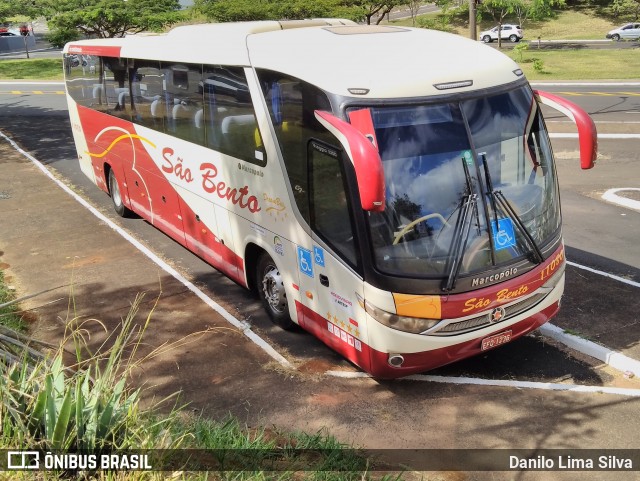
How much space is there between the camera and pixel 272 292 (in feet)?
27.3

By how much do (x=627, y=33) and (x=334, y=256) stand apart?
54465mm

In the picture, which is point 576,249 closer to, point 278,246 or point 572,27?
point 278,246

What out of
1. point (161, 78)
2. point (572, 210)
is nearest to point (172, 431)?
point (161, 78)

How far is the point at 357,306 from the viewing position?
6492 mm

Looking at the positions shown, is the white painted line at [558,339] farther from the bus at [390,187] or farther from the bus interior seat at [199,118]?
the bus interior seat at [199,118]

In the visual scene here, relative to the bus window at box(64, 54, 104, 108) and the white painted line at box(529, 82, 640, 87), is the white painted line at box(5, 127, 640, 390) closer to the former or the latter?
the bus window at box(64, 54, 104, 108)

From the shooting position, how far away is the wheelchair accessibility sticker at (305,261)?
719 centimetres

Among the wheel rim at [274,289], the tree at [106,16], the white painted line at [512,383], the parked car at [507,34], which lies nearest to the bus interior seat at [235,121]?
the wheel rim at [274,289]

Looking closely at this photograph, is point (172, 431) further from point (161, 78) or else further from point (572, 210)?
point (572, 210)

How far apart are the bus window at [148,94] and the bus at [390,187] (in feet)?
6.79

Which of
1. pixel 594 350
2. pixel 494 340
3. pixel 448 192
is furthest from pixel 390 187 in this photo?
pixel 594 350

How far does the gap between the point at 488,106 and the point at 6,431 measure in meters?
5.16

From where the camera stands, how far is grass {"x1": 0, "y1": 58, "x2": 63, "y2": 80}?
4325 centimetres

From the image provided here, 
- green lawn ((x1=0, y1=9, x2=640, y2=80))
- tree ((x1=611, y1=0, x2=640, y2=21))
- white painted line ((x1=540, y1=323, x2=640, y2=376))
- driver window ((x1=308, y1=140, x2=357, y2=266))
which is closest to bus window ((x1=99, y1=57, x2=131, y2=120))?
driver window ((x1=308, y1=140, x2=357, y2=266))
